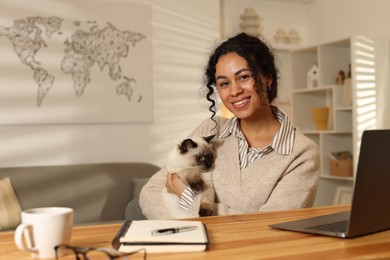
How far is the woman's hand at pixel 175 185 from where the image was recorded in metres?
1.83

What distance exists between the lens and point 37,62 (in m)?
3.58

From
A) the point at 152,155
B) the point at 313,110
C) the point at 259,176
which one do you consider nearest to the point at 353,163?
the point at 313,110

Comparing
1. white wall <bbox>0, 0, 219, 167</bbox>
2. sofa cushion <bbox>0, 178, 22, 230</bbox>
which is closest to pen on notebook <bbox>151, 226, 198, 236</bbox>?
sofa cushion <bbox>0, 178, 22, 230</bbox>

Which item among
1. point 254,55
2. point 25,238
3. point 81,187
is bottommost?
point 81,187

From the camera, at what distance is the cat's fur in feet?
5.71

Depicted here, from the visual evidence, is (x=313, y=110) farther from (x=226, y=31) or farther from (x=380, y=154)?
(x=380, y=154)

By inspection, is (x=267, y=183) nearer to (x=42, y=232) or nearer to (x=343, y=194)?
(x=42, y=232)

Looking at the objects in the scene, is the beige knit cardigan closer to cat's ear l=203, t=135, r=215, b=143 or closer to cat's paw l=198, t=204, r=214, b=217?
cat's paw l=198, t=204, r=214, b=217

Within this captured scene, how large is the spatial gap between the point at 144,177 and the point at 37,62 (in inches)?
46.4

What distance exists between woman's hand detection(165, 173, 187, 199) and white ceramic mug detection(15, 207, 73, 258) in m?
0.99

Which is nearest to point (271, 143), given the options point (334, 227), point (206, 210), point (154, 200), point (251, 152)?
point (251, 152)

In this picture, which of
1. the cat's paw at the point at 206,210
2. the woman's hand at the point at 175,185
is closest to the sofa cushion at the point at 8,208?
the woman's hand at the point at 175,185

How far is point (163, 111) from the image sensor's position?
399 centimetres

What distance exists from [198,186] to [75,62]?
2232mm
